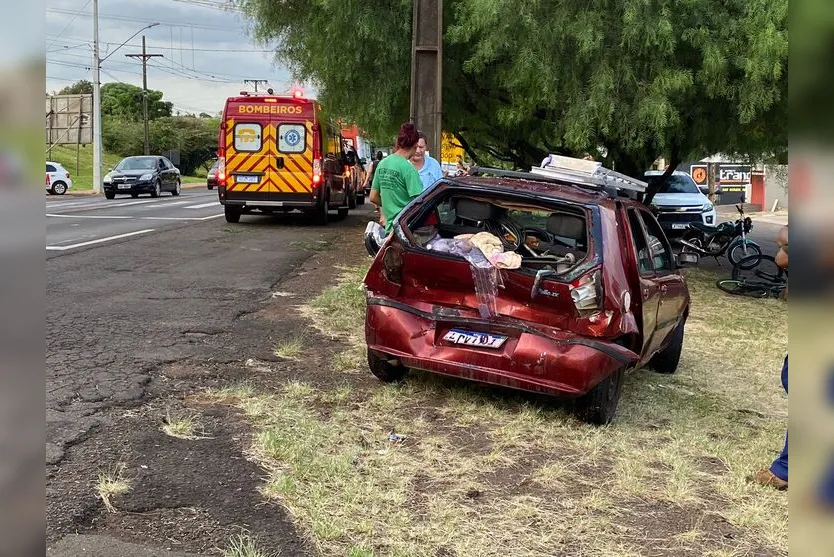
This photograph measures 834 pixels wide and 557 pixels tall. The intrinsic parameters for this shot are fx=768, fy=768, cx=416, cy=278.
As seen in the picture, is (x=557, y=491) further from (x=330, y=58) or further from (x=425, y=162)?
(x=330, y=58)

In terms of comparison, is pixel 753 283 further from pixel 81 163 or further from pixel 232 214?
pixel 81 163

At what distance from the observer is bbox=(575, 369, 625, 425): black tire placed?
4.84m

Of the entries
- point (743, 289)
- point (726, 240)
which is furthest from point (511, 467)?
point (726, 240)

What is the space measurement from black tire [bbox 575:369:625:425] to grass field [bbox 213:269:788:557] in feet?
0.27

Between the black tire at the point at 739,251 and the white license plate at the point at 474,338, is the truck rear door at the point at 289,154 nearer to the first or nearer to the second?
the black tire at the point at 739,251

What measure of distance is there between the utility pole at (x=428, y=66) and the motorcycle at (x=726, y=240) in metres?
5.08

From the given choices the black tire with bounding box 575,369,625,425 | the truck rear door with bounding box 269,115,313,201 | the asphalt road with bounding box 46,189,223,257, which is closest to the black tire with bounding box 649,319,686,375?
the black tire with bounding box 575,369,625,425

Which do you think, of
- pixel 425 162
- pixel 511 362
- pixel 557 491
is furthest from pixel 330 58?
pixel 557 491

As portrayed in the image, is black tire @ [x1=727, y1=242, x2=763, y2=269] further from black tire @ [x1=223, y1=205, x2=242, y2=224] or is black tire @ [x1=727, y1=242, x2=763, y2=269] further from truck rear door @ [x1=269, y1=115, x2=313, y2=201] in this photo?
black tire @ [x1=223, y1=205, x2=242, y2=224]

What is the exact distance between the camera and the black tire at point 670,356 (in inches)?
263

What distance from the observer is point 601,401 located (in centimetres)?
485

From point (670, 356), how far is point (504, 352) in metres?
2.57

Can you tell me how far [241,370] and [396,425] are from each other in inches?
60.6
